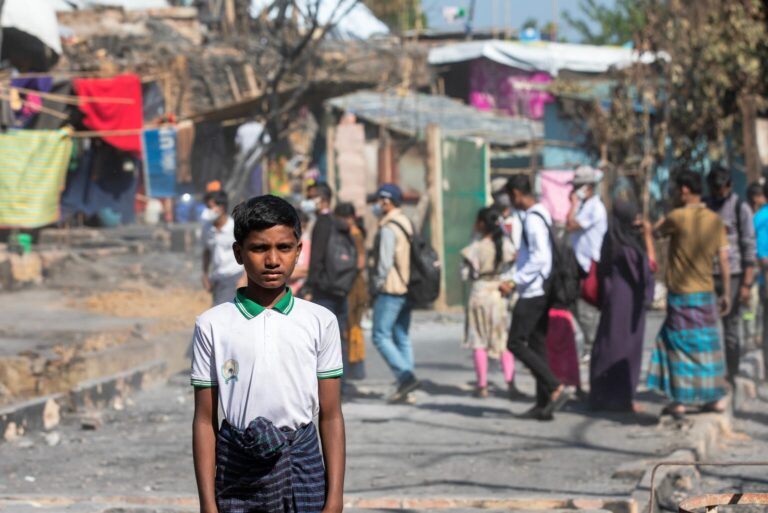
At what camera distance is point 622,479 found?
24.0ft

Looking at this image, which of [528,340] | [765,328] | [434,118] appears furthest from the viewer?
[434,118]

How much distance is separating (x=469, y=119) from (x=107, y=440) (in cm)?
1609

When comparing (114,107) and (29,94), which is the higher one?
(29,94)

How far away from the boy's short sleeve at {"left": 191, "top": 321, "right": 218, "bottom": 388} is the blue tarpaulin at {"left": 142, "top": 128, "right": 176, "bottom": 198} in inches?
608

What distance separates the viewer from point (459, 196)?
18234 mm

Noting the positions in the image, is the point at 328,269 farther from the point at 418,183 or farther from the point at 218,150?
the point at 218,150

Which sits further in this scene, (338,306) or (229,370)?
(338,306)

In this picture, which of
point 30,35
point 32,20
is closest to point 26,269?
point 30,35

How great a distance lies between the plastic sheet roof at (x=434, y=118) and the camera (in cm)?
2169

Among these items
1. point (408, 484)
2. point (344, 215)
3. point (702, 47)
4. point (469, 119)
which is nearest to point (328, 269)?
A: point (344, 215)

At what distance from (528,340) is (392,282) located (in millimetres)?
1524

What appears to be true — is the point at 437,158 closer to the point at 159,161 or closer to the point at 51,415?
the point at 159,161

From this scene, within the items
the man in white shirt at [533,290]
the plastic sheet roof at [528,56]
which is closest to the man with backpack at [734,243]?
the man in white shirt at [533,290]

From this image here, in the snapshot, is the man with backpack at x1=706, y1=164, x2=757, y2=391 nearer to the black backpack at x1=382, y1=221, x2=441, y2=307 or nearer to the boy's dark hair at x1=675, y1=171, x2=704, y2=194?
the boy's dark hair at x1=675, y1=171, x2=704, y2=194
